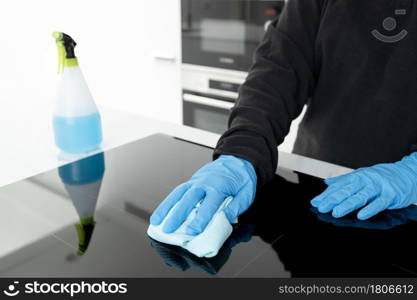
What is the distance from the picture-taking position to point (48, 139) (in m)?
1.13

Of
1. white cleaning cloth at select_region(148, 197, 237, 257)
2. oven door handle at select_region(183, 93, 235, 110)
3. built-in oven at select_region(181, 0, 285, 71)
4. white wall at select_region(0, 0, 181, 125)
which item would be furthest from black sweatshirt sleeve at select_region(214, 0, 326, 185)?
white wall at select_region(0, 0, 181, 125)

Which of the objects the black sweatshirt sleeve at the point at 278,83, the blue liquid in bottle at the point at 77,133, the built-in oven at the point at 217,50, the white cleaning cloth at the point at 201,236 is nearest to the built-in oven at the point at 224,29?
the built-in oven at the point at 217,50

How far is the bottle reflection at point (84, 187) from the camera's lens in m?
0.69

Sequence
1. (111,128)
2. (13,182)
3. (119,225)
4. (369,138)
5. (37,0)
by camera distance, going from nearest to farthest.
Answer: (119,225) < (13,182) < (369,138) < (111,128) < (37,0)

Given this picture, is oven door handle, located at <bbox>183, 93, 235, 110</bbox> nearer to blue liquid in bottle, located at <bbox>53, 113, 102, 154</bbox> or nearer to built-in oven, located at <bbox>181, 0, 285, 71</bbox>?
built-in oven, located at <bbox>181, 0, 285, 71</bbox>

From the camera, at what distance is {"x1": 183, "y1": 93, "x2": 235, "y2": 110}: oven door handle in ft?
7.02

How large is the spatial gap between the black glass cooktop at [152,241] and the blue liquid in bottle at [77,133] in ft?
0.33

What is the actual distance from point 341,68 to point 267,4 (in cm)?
93

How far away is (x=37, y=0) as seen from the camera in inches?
103

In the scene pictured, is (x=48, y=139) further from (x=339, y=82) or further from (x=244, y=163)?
(x=339, y=82)

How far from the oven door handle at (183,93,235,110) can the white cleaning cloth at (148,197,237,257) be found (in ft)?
4.83

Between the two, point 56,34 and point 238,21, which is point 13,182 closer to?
point 56,34

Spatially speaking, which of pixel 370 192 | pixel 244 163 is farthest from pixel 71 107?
pixel 370 192

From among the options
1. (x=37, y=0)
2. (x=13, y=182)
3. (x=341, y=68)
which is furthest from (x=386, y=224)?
(x=37, y=0)
